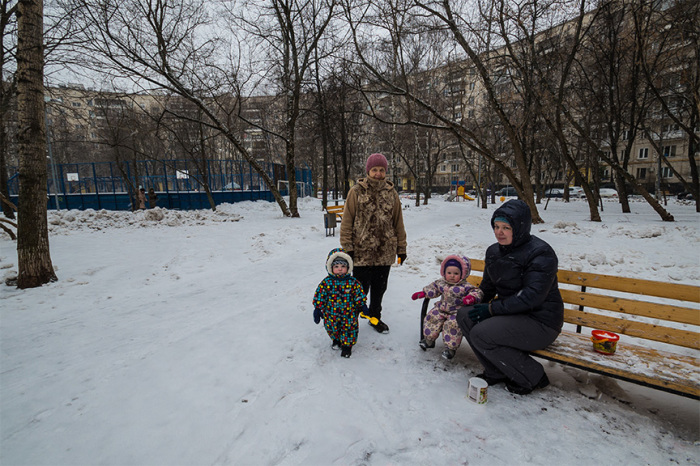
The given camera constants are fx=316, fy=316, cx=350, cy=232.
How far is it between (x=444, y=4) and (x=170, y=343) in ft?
34.7

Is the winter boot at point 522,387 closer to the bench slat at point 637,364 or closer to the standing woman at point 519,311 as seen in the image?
the standing woman at point 519,311

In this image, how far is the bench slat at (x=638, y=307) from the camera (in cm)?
247

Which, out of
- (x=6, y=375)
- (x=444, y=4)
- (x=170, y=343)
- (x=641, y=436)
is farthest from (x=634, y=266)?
(x=6, y=375)

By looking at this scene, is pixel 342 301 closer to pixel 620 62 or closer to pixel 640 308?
pixel 640 308

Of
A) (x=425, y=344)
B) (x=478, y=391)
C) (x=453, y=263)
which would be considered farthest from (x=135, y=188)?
(x=478, y=391)

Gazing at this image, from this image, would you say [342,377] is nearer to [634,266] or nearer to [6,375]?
[6,375]

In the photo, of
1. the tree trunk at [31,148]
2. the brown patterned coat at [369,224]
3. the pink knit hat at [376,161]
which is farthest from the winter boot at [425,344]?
the tree trunk at [31,148]

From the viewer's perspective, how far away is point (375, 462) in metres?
1.92

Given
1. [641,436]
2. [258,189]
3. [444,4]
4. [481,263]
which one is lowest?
[641,436]

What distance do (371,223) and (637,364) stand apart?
94.8 inches

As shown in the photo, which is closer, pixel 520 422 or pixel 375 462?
pixel 375 462

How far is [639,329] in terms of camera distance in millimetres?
2590

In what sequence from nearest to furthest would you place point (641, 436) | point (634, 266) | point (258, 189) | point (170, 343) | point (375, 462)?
point (375, 462)
point (641, 436)
point (170, 343)
point (634, 266)
point (258, 189)

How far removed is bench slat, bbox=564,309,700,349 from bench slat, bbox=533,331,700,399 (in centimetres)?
11
